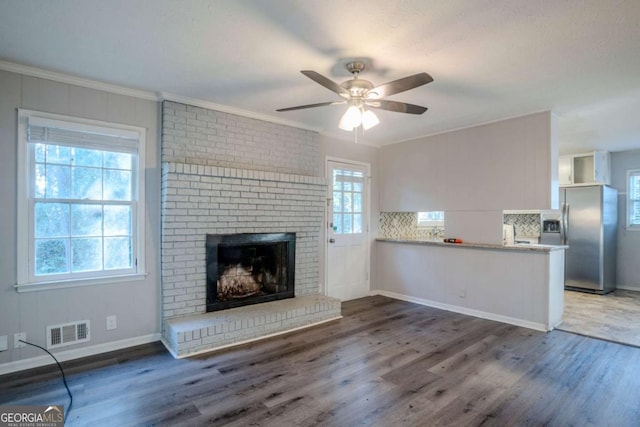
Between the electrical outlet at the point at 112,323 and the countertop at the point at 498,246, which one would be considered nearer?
the electrical outlet at the point at 112,323

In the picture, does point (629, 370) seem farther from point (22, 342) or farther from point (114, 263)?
point (22, 342)

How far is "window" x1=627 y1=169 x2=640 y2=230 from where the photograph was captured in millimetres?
5945

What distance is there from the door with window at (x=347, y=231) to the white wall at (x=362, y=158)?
10 cm

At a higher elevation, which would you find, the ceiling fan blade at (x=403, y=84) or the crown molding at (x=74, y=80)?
the crown molding at (x=74, y=80)

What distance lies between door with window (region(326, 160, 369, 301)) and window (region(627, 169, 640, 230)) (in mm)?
4812

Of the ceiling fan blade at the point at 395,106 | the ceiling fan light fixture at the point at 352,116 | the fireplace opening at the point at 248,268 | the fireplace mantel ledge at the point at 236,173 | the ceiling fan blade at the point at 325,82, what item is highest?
the ceiling fan blade at the point at 325,82

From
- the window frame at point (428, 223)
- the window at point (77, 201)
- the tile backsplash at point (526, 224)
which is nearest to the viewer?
the window at point (77, 201)

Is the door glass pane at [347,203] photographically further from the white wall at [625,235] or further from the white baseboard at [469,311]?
the white wall at [625,235]

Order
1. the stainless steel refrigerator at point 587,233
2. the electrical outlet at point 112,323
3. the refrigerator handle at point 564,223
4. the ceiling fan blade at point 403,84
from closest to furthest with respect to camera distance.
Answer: the ceiling fan blade at point 403,84 → the electrical outlet at point 112,323 → the stainless steel refrigerator at point 587,233 → the refrigerator handle at point 564,223

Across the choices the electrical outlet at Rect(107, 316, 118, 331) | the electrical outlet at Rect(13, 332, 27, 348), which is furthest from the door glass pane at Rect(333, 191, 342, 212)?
the electrical outlet at Rect(13, 332, 27, 348)

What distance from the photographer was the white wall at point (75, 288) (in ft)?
9.07

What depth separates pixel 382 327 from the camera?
390 cm

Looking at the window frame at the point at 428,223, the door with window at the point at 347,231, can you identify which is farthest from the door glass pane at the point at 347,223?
the window frame at the point at 428,223

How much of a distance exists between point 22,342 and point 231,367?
1.77m
